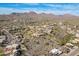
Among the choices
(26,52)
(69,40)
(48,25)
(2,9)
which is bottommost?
(26,52)

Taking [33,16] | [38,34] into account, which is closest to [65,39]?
[38,34]

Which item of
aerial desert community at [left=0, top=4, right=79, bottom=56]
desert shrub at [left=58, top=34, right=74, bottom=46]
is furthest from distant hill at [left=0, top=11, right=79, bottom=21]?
desert shrub at [left=58, top=34, right=74, bottom=46]

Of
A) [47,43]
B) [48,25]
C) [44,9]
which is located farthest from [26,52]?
[44,9]

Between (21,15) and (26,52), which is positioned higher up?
(21,15)

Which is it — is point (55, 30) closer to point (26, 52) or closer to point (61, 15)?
point (61, 15)

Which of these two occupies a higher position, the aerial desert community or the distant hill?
the distant hill

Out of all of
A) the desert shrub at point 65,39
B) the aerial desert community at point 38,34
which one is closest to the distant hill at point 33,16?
the aerial desert community at point 38,34

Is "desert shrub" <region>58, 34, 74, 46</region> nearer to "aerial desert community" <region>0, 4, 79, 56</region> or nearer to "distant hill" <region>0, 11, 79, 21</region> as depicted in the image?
"aerial desert community" <region>0, 4, 79, 56</region>

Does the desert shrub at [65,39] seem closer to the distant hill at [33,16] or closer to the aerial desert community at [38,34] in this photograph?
the aerial desert community at [38,34]

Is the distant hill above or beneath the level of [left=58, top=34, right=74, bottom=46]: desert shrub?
above
